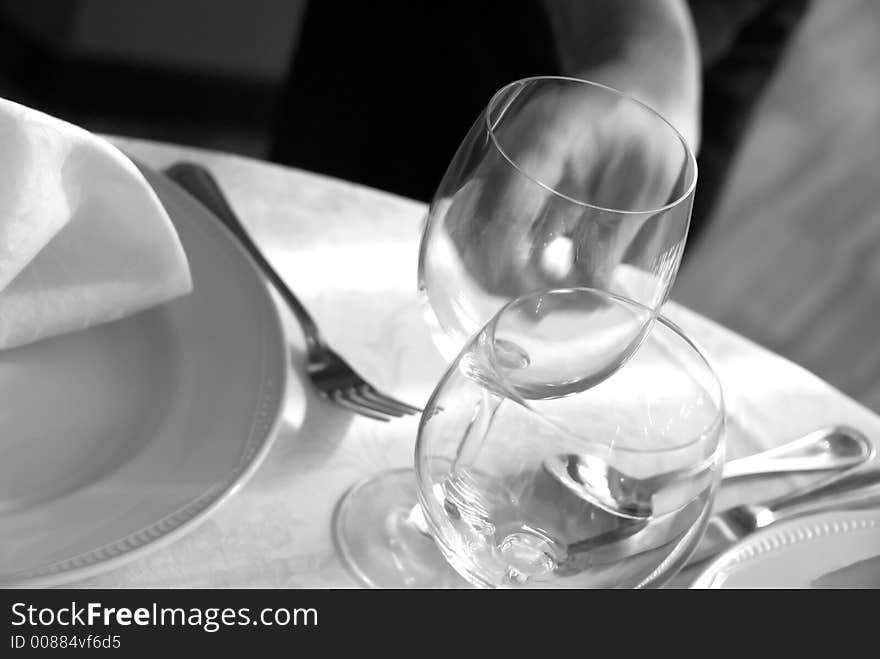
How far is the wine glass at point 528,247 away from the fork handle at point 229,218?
87 mm

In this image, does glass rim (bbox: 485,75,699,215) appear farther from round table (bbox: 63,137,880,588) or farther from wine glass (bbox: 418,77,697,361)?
round table (bbox: 63,137,880,588)

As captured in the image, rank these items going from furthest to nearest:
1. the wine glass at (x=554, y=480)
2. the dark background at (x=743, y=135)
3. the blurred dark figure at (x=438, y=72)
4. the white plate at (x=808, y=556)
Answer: the dark background at (x=743, y=135) → the blurred dark figure at (x=438, y=72) → the white plate at (x=808, y=556) → the wine glass at (x=554, y=480)

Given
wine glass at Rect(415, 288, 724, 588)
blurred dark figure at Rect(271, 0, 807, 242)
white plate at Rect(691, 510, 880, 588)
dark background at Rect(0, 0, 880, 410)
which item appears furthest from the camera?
dark background at Rect(0, 0, 880, 410)

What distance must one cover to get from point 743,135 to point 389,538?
77cm

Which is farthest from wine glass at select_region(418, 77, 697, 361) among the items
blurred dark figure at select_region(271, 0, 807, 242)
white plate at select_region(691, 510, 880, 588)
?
blurred dark figure at select_region(271, 0, 807, 242)

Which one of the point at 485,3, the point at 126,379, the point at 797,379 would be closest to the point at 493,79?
the point at 485,3

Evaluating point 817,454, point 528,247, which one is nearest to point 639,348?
point 528,247

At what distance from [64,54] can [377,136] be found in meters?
0.62

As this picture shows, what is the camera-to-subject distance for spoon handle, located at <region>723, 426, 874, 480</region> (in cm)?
54

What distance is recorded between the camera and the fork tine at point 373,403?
0.51m

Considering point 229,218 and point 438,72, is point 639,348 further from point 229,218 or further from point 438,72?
point 438,72

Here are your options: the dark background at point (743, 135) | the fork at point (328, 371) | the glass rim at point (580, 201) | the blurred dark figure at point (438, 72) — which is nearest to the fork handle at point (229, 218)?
the fork at point (328, 371)

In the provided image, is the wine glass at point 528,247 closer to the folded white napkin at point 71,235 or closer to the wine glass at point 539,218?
the wine glass at point 539,218

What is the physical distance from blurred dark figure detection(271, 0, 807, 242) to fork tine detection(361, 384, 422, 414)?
20.1 inches
